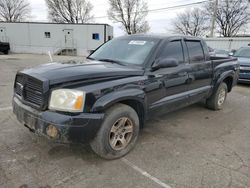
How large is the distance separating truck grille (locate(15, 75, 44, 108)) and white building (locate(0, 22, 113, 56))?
85.5ft

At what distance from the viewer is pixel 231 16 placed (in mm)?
44219

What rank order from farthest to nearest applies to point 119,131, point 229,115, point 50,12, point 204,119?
point 50,12
point 229,115
point 204,119
point 119,131

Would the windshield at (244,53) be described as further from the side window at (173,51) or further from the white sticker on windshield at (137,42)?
the white sticker on windshield at (137,42)

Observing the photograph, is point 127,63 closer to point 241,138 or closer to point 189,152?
point 189,152

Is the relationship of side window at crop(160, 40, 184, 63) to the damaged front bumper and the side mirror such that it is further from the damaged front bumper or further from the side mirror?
the damaged front bumper

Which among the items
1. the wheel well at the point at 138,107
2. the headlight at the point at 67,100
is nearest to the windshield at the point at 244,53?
the wheel well at the point at 138,107

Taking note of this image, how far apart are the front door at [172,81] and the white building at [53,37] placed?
25.3m

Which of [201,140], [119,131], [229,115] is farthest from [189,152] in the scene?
[229,115]

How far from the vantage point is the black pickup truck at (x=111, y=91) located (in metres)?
2.60

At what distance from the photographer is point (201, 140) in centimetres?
381

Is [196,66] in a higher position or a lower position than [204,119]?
higher

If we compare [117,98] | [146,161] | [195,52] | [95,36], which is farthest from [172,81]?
[95,36]

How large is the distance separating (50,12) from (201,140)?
53376 millimetres

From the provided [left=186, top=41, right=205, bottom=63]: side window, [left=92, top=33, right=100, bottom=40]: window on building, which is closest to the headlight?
[left=186, top=41, right=205, bottom=63]: side window
